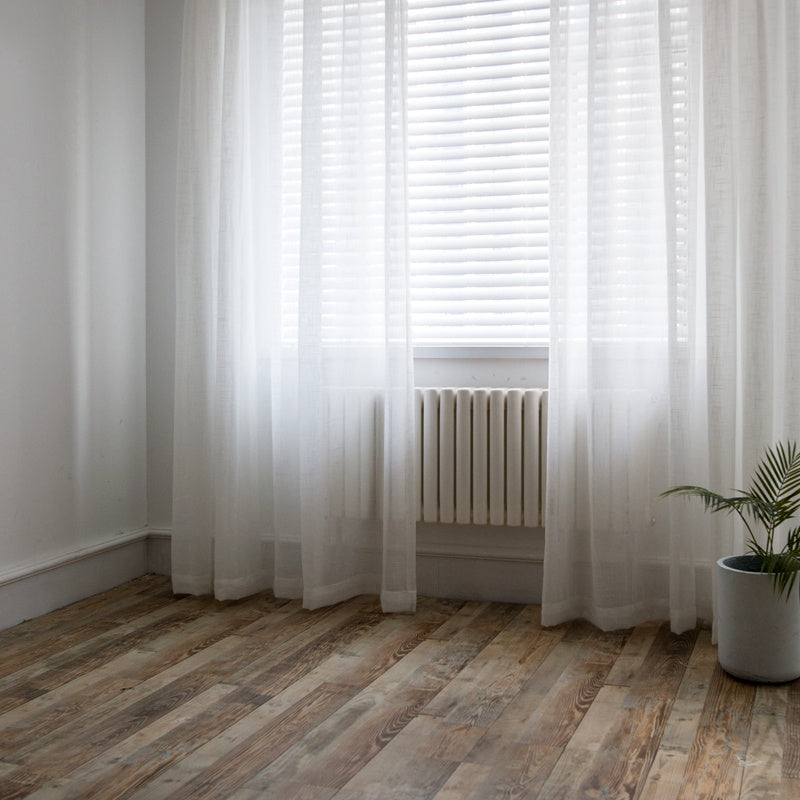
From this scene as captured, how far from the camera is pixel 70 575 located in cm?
324

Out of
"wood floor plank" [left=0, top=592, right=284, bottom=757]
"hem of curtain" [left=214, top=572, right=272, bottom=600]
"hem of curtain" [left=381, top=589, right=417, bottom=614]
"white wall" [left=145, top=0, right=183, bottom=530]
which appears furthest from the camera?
"white wall" [left=145, top=0, right=183, bottom=530]

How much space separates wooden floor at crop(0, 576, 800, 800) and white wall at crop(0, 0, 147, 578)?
46 cm

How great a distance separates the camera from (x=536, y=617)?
3.10m

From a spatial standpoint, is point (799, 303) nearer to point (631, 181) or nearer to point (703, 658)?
point (631, 181)

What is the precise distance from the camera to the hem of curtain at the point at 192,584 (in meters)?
3.34

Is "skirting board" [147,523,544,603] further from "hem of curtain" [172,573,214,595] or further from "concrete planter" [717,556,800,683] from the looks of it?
"concrete planter" [717,556,800,683]

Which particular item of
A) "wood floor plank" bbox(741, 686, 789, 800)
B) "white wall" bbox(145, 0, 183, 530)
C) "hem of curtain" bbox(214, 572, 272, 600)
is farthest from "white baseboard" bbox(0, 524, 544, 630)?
"wood floor plank" bbox(741, 686, 789, 800)

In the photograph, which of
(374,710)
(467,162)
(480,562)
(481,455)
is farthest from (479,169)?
(374,710)

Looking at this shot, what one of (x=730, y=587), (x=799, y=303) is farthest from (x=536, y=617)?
(x=799, y=303)

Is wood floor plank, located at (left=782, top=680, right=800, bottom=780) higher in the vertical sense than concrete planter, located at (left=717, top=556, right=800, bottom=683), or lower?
lower

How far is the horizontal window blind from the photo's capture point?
→ 321cm

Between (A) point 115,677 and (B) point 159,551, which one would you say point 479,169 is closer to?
(B) point 159,551

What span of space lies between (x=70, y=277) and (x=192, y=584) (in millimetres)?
1162

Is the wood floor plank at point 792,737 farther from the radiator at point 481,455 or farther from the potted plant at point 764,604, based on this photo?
the radiator at point 481,455
